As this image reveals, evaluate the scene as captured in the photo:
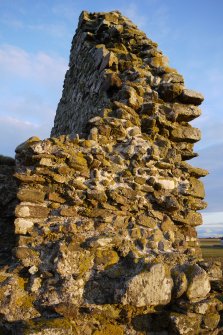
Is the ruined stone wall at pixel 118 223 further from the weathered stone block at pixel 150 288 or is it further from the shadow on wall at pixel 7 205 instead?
the shadow on wall at pixel 7 205

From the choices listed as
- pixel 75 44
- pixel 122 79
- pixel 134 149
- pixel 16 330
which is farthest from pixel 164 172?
pixel 75 44

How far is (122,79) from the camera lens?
6.11 metres

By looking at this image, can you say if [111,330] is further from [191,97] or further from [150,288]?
[191,97]

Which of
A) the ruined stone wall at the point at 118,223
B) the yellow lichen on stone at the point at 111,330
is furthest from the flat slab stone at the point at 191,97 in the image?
the yellow lichen on stone at the point at 111,330

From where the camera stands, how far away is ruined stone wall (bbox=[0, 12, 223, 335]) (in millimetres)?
3559

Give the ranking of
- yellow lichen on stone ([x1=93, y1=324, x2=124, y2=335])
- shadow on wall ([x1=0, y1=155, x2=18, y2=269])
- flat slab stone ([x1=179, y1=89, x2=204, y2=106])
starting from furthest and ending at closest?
1. flat slab stone ([x1=179, y1=89, x2=204, y2=106])
2. shadow on wall ([x1=0, y1=155, x2=18, y2=269])
3. yellow lichen on stone ([x1=93, y1=324, x2=124, y2=335])

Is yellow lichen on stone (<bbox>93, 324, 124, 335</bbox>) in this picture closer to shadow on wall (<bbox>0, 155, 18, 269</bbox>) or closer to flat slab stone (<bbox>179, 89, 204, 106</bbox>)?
shadow on wall (<bbox>0, 155, 18, 269</bbox>)

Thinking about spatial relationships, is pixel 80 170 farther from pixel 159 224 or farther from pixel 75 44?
pixel 75 44

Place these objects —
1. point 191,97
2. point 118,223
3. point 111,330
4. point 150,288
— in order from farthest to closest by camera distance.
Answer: point 191,97, point 118,223, point 150,288, point 111,330

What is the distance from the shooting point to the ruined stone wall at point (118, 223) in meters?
3.56

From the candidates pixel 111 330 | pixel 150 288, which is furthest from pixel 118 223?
pixel 111 330

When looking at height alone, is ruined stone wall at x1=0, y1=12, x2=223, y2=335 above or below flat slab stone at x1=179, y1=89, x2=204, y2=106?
below

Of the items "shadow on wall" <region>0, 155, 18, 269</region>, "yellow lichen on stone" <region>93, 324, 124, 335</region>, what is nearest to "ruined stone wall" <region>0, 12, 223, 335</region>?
"yellow lichen on stone" <region>93, 324, 124, 335</region>

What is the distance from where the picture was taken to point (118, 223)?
4.36 m
